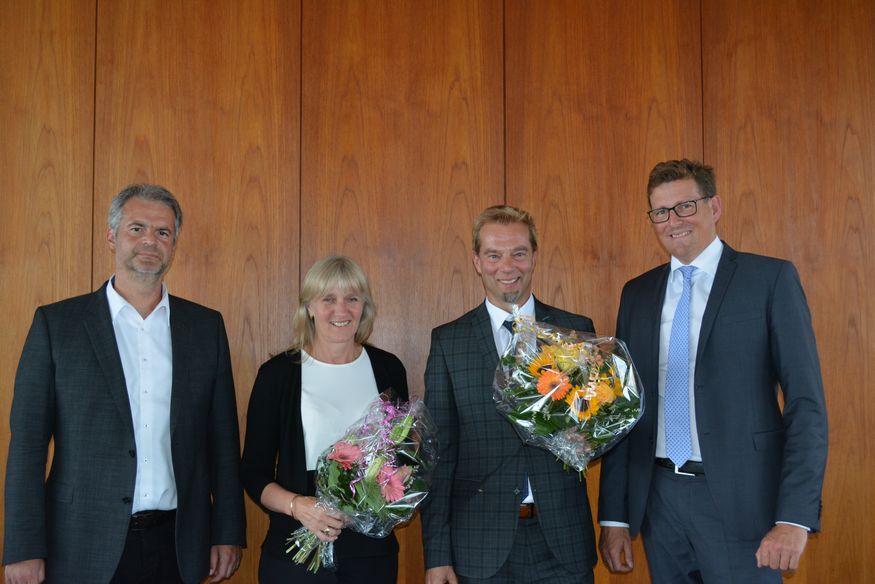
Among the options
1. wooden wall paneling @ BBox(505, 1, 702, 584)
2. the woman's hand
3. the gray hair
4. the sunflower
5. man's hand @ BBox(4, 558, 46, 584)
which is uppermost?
wooden wall paneling @ BBox(505, 1, 702, 584)

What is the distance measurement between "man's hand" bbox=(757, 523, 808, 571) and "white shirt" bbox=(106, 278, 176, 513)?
2.04m

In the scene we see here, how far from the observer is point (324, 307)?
2.69 meters

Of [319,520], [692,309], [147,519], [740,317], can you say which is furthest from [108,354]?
[740,317]

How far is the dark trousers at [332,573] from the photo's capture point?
2396 millimetres

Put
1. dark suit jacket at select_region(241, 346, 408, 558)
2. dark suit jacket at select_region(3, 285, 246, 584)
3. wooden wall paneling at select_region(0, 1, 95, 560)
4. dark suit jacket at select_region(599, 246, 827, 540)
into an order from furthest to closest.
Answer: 1. wooden wall paneling at select_region(0, 1, 95, 560)
2. dark suit jacket at select_region(241, 346, 408, 558)
3. dark suit jacket at select_region(3, 285, 246, 584)
4. dark suit jacket at select_region(599, 246, 827, 540)

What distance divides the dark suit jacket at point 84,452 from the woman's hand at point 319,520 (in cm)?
50

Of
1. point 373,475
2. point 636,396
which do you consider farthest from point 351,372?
point 636,396

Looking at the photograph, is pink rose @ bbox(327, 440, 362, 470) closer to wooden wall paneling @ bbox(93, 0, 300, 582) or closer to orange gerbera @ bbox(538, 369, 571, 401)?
orange gerbera @ bbox(538, 369, 571, 401)

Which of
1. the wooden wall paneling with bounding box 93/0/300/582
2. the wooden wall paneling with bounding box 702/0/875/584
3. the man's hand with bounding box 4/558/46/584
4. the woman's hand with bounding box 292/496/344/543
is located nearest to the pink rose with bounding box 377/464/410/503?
the woman's hand with bounding box 292/496/344/543

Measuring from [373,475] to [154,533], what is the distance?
928 millimetres

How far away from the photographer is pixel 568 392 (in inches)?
82.2

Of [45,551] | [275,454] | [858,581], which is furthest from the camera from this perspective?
[858,581]

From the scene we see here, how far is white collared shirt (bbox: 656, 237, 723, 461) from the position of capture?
246 cm

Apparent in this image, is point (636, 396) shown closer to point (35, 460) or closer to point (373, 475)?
point (373, 475)
